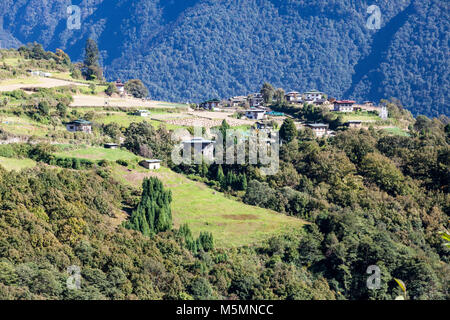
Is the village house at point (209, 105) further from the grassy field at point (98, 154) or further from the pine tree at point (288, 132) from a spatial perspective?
the grassy field at point (98, 154)

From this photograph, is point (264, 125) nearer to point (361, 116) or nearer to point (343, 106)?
→ point (361, 116)

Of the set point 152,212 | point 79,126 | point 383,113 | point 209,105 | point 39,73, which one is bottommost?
point 152,212

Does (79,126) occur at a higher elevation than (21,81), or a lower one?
lower

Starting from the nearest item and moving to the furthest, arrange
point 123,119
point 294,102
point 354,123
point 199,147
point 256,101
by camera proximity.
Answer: point 199,147 < point 123,119 < point 354,123 < point 294,102 < point 256,101

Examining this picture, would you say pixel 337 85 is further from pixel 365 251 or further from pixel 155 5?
pixel 365 251

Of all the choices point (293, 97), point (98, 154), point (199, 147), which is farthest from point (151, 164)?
point (293, 97)

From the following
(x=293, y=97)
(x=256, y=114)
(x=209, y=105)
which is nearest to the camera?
(x=256, y=114)

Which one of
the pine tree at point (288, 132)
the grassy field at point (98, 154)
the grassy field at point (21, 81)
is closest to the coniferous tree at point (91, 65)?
the grassy field at point (21, 81)
